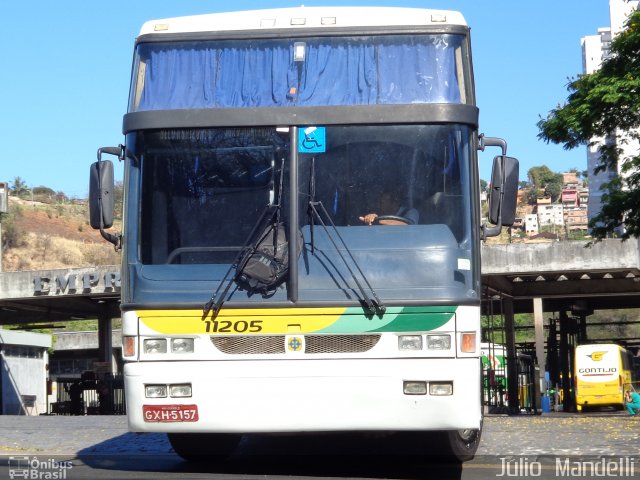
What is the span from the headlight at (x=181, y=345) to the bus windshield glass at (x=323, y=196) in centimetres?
58

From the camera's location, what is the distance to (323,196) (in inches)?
320

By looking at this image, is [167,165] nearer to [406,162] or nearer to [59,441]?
[406,162]

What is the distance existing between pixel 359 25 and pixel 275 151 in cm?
135

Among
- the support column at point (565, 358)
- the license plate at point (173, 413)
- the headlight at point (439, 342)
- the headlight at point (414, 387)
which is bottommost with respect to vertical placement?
the support column at point (565, 358)

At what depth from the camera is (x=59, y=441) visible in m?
12.3

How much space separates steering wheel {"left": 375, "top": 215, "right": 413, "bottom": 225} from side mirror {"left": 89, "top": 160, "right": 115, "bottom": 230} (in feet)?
7.02

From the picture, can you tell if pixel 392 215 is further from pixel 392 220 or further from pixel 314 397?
pixel 314 397

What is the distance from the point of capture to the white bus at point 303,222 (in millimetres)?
7805

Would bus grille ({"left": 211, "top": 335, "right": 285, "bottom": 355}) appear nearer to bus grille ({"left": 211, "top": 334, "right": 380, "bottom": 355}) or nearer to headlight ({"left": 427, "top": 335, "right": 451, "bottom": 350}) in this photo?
bus grille ({"left": 211, "top": 334, "right": 380, "bottom": 355})

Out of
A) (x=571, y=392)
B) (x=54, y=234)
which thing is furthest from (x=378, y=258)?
(x=54, y=234)

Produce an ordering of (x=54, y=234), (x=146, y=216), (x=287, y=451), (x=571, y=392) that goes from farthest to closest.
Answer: (x=54, y=234) < (x=571, y=392) < (x=287, y=451) < (x=146, y=216)

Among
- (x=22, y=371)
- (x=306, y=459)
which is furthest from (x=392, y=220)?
(x=22, y=371)

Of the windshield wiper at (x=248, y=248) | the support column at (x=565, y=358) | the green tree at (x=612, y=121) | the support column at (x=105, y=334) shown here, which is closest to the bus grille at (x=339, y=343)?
the windshield wiper at (x=248, y=248)

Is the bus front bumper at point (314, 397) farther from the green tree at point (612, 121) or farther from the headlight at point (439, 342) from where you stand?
the green tree at point (612, 121)
